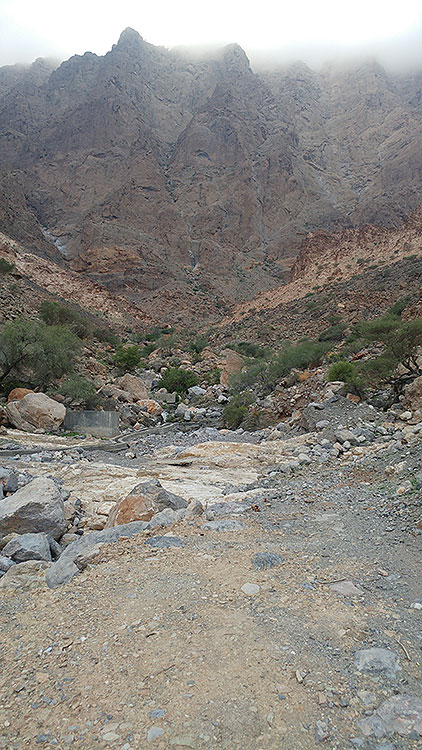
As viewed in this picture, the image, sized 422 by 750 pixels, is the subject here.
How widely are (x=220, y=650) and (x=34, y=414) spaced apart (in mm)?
14073

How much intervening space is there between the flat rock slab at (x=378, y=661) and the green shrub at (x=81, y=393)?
16.5 m

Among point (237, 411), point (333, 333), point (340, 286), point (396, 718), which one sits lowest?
point (333, 333)

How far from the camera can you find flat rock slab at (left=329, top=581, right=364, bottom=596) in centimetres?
296

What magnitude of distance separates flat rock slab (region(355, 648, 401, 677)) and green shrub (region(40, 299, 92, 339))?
30724 millimetres

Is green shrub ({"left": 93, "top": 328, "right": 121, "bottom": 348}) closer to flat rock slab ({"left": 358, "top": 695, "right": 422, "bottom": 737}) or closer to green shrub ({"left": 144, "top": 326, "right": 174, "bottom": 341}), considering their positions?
green shrub ({"left": 144, "top": 326, "right": 174, "bottom": 341})


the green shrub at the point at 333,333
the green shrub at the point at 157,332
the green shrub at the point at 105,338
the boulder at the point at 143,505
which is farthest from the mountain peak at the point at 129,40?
the boulder at the point at 143,505

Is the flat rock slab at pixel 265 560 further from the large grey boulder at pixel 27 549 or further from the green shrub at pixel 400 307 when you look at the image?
the green shrub at pixel 400 307

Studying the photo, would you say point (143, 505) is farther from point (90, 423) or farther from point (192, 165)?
point (192, 165)

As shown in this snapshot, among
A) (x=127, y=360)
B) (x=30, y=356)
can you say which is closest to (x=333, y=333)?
(x=127, y=360)

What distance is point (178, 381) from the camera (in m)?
24.7

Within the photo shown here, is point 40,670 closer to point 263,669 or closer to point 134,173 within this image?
point 263,669

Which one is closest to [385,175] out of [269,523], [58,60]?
[269,523]

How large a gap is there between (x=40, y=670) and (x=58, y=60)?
14758 centimetres

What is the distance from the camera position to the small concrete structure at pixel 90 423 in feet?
50.0
